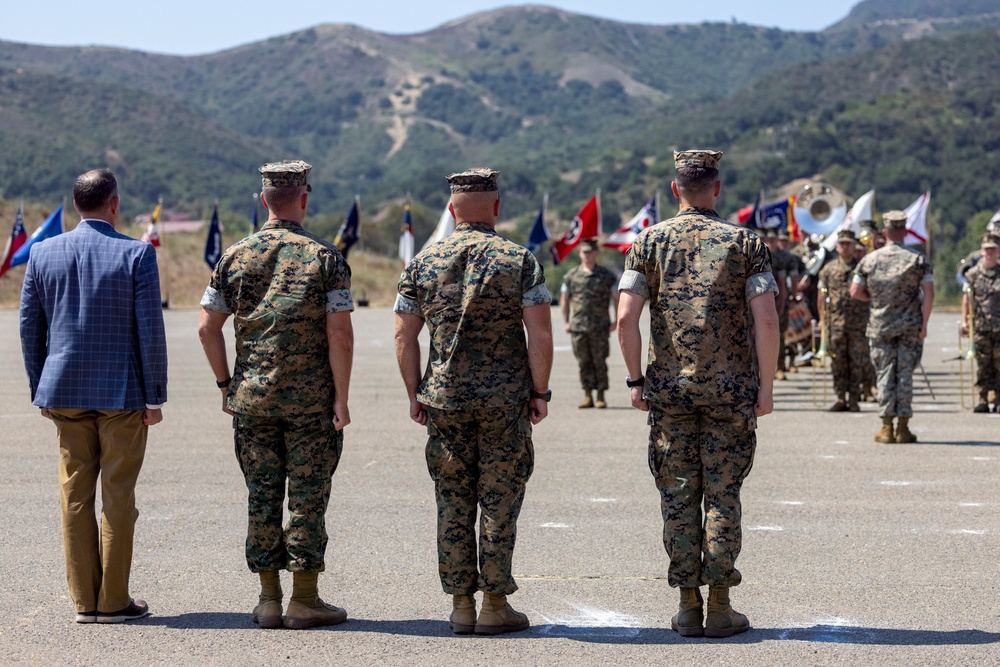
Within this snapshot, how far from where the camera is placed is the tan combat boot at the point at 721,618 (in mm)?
6070

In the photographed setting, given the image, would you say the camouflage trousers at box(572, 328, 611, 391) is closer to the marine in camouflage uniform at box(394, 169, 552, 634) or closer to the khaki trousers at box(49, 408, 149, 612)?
the marine in camouflage uniform at box(394, 169, 552, 634)

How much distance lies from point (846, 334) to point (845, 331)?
36 millimetres

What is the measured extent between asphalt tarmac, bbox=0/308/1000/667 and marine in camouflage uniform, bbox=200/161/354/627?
45cm

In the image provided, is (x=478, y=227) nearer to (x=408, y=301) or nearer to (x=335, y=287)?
(x=408, y=301)

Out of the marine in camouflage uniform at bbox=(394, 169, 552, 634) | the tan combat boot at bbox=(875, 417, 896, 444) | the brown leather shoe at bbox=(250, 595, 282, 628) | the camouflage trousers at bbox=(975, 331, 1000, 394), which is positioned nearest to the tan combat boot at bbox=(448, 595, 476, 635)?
the marine in camouflage uniform at bbox=(394, 169, 552, 634)

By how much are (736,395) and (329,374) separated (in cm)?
177

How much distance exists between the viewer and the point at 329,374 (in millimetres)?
6246

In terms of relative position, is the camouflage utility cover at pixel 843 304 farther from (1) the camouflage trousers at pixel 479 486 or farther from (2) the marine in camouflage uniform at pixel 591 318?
(1) the camouflage trousers at pixel 479 486

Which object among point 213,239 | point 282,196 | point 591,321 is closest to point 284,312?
point 282,196

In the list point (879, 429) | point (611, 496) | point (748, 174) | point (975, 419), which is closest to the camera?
point (611, 496)

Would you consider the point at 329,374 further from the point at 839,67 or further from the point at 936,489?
the point at 839,67

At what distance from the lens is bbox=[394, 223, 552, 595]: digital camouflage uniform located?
6102mm

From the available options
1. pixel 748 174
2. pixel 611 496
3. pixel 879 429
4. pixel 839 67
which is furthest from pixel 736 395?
pixel 839 67

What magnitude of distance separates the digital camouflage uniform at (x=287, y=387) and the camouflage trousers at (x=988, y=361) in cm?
1048
